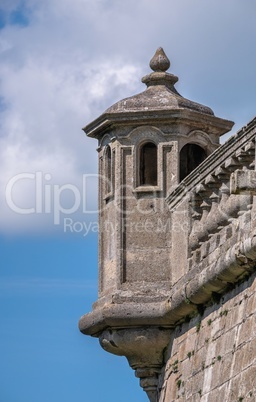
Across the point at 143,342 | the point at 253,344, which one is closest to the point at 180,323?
the point at 143,342

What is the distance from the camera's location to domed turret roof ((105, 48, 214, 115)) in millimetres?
15984

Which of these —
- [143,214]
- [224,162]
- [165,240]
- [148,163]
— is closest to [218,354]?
[224,162]

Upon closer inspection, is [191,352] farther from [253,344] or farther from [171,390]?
[253,344]

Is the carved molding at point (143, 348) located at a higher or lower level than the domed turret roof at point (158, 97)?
lower

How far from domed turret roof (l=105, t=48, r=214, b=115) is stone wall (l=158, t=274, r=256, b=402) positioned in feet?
8.22

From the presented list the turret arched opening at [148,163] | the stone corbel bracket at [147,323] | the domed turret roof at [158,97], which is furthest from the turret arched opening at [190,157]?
the stone corbel bracket at [147,323]

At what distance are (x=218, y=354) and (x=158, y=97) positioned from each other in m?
3.85

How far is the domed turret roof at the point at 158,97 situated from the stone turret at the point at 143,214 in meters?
0.01

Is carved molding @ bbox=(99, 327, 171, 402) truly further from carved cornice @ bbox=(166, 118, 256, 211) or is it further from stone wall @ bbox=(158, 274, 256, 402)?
carved cornice @ bbox=(166, 118, 256, 211)

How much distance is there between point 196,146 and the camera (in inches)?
644

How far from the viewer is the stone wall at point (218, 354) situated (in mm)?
12430

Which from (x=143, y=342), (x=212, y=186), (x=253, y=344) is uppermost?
(x=212, y=186)

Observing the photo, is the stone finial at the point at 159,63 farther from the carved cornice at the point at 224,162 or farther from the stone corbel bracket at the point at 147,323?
the stone corbel bracket at the point at 147,323

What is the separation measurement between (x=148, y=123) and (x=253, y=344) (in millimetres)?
4355
